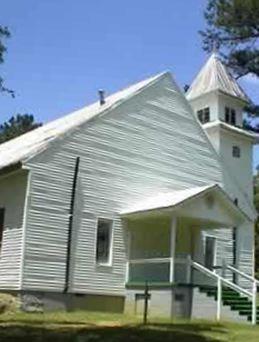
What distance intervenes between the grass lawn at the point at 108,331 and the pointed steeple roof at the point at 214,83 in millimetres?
18144

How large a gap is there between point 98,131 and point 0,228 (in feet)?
16.7

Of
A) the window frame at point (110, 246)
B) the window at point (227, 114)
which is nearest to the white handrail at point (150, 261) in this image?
the window frame at point (110, 246)

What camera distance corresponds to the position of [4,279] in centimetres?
2434

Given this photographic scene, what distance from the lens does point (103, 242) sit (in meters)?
26.3

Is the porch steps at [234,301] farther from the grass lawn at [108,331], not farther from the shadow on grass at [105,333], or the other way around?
the shadow on grass at [105,333]

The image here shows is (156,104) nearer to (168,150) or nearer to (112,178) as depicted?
(168,150)

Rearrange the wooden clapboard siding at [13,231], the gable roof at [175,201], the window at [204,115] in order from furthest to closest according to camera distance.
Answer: the window at [204,115] < the gable roof at [175,201] < the wooden clapboard siding at [13,231]

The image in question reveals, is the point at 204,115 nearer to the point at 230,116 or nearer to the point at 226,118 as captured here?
the point at 226,118

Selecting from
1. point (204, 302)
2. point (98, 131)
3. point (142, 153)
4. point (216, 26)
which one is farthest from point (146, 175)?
point (216, 26)

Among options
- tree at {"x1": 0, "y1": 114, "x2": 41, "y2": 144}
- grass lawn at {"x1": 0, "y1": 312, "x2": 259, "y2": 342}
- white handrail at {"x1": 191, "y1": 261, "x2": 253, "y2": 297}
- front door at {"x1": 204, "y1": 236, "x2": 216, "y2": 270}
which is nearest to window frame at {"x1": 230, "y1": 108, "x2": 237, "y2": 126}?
front door at {"x1": 204, "y1": 236, "x2": 216, "y2": 270}

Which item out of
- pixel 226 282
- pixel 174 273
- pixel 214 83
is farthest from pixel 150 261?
pixel 214 83

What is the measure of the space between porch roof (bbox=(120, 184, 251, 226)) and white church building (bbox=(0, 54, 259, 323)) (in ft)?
0.17

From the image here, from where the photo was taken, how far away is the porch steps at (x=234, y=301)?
79.5ft

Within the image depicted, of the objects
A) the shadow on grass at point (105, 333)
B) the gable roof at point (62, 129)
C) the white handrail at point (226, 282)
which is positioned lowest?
the shadow on grass at point (105, 333)
